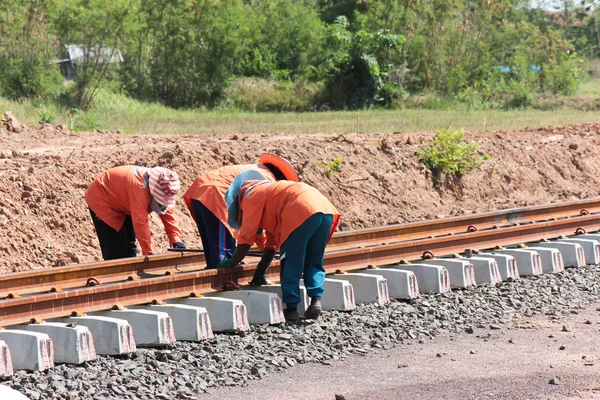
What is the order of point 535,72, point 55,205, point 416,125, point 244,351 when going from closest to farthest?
point 244,351, point 55,205, point 416,125, point 535,72

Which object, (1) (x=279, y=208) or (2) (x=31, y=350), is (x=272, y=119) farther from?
(2) (x=31, y=350)

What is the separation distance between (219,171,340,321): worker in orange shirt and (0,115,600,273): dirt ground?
363cm

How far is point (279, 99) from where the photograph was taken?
1202 inches

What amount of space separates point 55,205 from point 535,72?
95.1ft

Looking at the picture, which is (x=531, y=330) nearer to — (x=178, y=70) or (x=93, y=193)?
(x=93, y=193)

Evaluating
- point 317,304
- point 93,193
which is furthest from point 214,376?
point 93,193

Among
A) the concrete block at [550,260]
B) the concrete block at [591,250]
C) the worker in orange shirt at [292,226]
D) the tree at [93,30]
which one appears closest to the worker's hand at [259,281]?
the worker in orange shirt at [292,226]

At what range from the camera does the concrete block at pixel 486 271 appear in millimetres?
9328

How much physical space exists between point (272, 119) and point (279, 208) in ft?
53.4

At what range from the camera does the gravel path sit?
5.83 meters

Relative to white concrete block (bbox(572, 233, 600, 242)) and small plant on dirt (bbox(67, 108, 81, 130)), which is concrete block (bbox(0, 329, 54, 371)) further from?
small plant on dirt (bbox(67, 108, 81, 130))

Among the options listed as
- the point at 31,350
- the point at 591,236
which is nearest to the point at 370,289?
the point at 31,350

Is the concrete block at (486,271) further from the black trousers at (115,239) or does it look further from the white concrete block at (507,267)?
the black trousers at (115,239)

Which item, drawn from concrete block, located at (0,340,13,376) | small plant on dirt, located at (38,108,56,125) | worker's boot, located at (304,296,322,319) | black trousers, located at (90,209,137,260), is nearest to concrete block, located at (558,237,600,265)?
worker's boot, located at (304,296,322,319)
